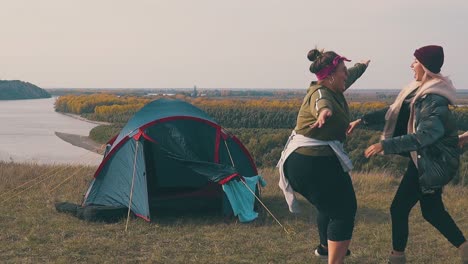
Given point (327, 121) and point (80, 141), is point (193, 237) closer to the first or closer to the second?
point (327, 121)

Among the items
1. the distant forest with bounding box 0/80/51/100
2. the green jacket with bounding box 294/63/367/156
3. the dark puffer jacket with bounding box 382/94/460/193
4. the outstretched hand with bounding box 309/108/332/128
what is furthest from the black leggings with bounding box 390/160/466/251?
the distant forest with bounding box 0/80/51/100

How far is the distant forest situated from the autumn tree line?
1955 inches

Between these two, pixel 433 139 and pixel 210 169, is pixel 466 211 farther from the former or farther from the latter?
pixel 433 139

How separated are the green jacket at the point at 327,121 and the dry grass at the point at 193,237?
163 cm

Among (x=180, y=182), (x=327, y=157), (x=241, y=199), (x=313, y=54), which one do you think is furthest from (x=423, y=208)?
(x=180, y=182)

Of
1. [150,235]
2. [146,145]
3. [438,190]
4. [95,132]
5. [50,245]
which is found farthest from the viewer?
[95,132]

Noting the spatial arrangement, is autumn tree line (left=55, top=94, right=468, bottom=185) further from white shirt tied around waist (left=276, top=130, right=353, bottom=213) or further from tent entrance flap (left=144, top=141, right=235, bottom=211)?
tent entrance flap (left=144, top=141, right=235, bottom=211)

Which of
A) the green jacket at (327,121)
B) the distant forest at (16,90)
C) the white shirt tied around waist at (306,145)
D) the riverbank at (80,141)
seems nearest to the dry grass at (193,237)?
the white shirt tied around waist at (306,145)

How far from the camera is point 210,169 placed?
7.51m

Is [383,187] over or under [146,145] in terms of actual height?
under

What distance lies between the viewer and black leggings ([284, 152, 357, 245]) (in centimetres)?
402

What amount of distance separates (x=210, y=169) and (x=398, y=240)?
3.41 meters

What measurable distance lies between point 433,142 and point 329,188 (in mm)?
857

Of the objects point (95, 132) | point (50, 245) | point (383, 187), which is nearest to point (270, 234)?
point (50, 245)
